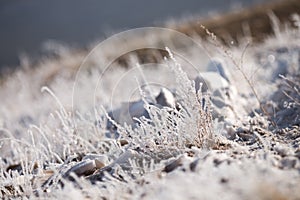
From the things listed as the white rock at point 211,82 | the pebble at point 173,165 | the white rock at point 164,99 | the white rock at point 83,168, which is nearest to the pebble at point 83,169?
the white rock at point 83,168

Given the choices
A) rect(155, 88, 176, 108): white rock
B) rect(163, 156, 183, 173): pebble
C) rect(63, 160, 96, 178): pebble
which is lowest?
rect(163, 156, 183, 173): pebble

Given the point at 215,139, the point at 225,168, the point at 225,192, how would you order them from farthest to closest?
the point at 215,139 → the point at 225,168 → the point at 225,192

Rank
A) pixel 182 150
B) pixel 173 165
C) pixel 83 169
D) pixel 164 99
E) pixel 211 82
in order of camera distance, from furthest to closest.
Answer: pixel 211 82, pixel 164 99, pixel 83 169, pixel 182 150, pixel 173 165

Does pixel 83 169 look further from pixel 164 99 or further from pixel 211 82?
pixel 211 82

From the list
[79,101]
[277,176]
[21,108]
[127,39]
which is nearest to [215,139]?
[277,176]

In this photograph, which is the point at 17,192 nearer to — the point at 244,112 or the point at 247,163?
the point at 247,163

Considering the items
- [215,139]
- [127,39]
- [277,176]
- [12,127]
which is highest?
[127,39]

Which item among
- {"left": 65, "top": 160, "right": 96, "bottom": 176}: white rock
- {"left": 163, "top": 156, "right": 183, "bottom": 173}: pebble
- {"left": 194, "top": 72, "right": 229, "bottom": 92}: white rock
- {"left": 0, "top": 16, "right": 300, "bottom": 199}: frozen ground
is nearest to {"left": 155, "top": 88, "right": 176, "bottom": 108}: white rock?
{"left": 0, "top": 16, "right": 300, "bottom": 199}: frozen ground

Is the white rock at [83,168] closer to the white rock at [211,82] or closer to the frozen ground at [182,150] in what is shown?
the frozen ground at [182,150]

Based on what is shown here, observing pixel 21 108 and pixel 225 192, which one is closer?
pixel 225 192

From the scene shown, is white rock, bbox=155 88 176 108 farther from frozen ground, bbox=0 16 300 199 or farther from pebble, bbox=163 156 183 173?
pebble, bbox=163 156 183 173

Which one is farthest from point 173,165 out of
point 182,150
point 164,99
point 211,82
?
point 211,82
